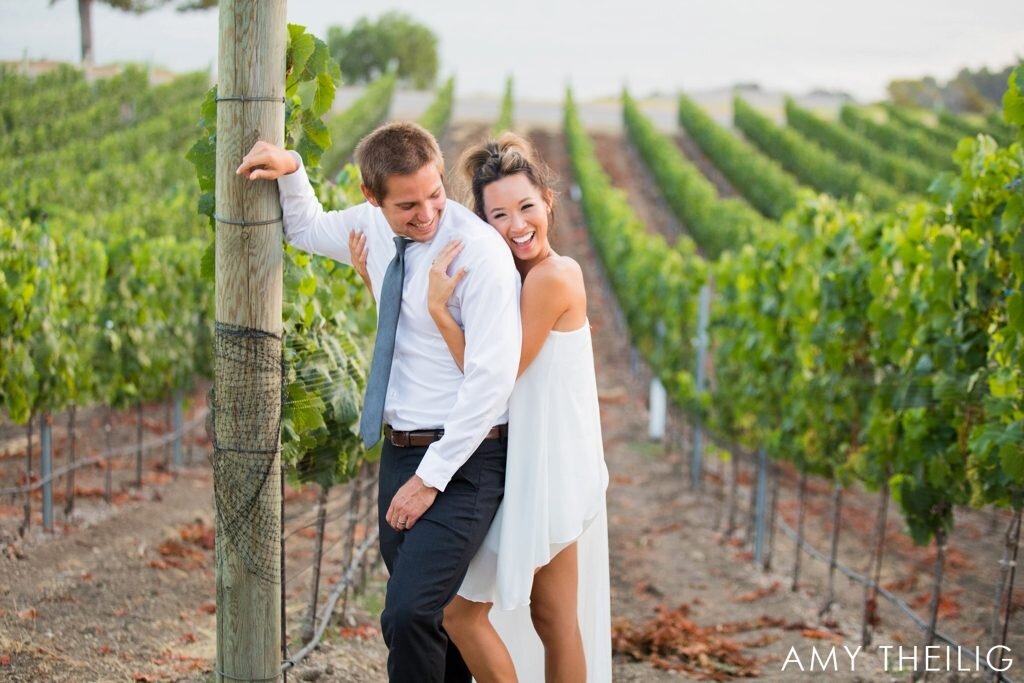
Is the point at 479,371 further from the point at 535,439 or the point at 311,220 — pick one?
the point at 311,220

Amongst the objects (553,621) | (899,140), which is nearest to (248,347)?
(553,621)

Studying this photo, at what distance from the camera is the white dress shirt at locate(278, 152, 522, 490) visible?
114 inches

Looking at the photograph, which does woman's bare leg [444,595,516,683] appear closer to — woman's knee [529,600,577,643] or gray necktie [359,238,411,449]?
woman's knee [529,600,577,643]

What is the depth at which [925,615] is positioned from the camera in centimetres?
730

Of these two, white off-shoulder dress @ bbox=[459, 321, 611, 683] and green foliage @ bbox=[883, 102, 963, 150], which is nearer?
white off-shoulder dress @ bbox=[459, 321, 611, 683]

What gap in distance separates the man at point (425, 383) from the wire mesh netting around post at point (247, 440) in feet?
0.92

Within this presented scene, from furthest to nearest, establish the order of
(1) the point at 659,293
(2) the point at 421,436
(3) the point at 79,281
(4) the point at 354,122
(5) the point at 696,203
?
(4) the point at 354,122 < (5) the point at 696,203 < (1) the point at 659,293 < (3) the point at 79,281 < (2) the point at 421,436

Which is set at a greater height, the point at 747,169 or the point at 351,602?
the point at 747,169

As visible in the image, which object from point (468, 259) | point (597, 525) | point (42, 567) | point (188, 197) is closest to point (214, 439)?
point (468, 259)

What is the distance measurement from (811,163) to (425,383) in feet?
118

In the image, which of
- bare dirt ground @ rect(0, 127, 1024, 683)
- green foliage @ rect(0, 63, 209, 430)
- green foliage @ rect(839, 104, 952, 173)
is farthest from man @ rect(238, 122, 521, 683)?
green foliage @ rect(839, 104, 952, 173)

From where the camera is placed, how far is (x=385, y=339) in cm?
311

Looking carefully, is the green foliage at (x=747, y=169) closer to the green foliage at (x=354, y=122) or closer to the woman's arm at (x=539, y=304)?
the green foliage at (x=354, y=122)

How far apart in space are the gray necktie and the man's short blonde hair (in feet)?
0.73
